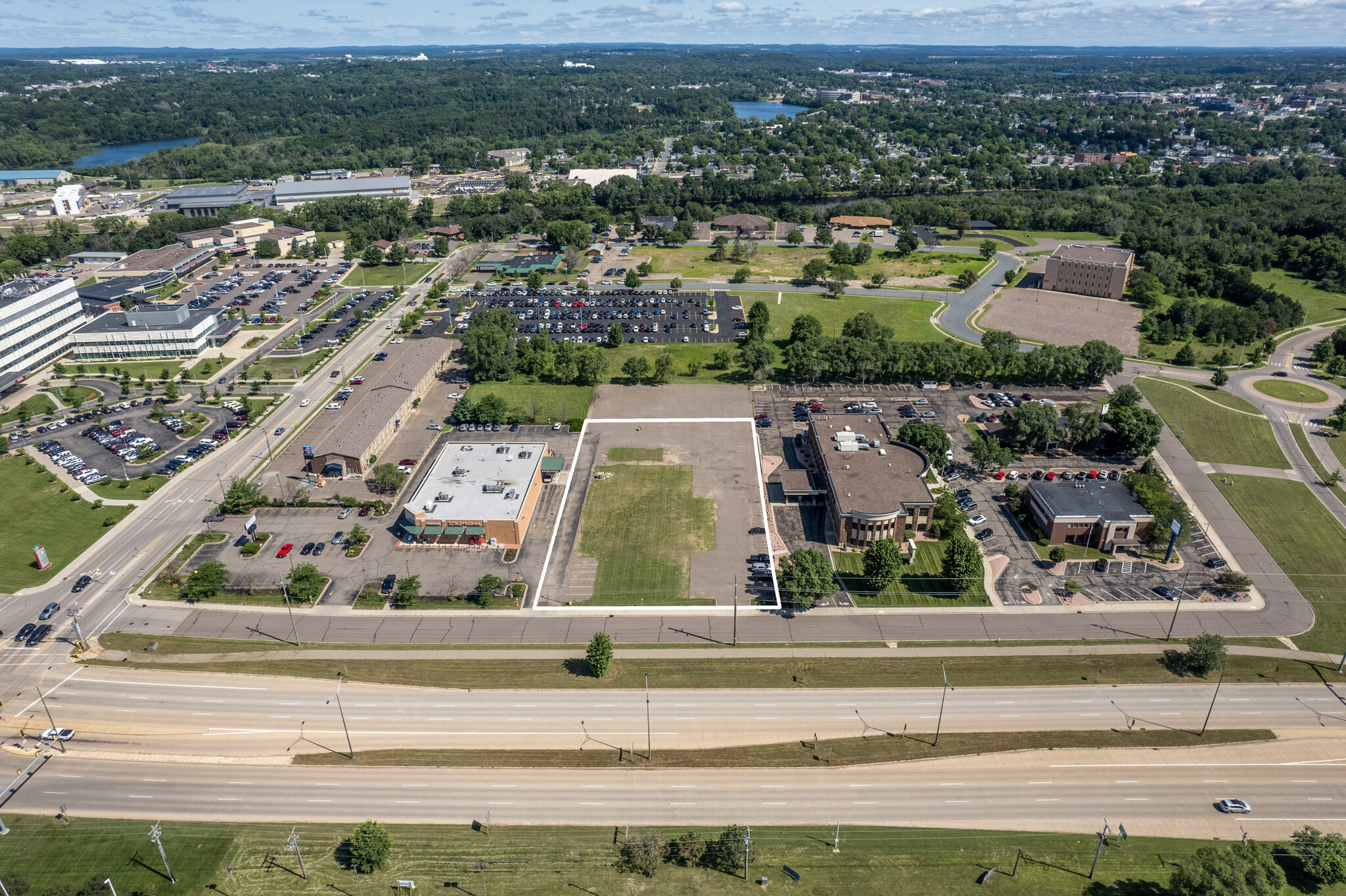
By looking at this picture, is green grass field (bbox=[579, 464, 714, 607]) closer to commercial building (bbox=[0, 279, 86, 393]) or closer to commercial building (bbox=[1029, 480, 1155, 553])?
commercial building (bbox=[1029, 480, 1155, 553])

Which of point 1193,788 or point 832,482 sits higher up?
point 832,482

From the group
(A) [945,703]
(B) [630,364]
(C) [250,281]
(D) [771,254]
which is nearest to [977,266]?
(D) [771,254]

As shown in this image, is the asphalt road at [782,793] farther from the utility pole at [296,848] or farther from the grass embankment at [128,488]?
the grass embankment at [128,488]

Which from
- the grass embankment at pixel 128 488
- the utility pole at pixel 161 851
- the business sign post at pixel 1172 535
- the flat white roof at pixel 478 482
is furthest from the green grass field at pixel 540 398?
the business sign post at pixel 1172 535

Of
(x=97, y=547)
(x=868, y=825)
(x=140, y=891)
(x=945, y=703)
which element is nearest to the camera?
(x=140, y=891)

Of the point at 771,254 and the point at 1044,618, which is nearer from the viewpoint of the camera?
the point at 1044,618

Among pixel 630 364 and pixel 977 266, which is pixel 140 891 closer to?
pixel 630 364

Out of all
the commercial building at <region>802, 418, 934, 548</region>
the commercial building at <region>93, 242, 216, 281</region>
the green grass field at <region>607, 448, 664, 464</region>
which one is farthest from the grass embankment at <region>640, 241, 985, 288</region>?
the commercial building at <region>93, 242, 216, 281</region>
